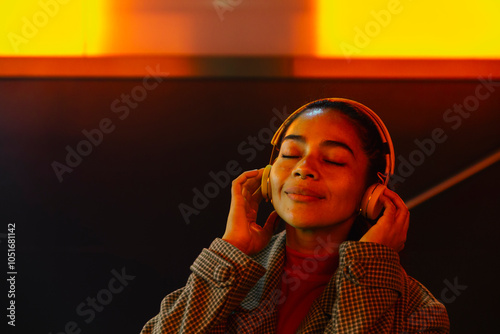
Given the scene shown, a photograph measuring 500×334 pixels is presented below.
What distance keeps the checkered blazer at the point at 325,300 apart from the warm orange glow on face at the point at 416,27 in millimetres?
1252

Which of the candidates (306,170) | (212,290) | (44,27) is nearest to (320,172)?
(306,170)

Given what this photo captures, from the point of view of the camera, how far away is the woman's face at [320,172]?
4.25 ft

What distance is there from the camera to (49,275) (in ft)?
7.89

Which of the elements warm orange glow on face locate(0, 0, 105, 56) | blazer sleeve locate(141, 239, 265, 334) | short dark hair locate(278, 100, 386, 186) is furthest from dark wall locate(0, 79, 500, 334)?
blazer sleeve locate(141, 239, 265, 334)

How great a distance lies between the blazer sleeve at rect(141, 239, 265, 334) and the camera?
4.10ft

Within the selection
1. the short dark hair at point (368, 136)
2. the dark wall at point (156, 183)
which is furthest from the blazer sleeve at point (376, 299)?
the dark wall at point (156, 183)

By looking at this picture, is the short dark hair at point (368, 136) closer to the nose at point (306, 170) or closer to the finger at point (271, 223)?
the nose at point (306, 170)

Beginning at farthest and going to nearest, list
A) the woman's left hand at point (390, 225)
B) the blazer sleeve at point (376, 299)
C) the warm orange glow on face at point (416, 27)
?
the warm orange glow on face at point (416, 27) → the woman's left hand at point (390, 225) → the blazer sleeve at point (376, 299)

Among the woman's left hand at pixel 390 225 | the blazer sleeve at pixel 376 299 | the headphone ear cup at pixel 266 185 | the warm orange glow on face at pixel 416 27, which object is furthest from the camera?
the warm orange glow on face at pixel 416 27

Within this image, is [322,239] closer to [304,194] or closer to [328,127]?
[304,194]

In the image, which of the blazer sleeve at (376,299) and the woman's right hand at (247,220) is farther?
the woman's right hand at (247,220)

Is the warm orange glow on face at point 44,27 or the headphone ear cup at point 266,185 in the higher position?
the warm orange glow on face at point 44,27

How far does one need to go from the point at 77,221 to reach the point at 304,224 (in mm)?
1379

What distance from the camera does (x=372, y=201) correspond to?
1318mm
